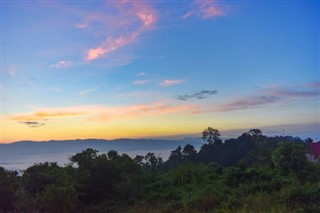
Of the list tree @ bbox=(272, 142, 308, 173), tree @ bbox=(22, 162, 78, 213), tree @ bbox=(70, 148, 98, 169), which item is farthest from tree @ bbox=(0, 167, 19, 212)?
tree @ bbox=(272, 142, 308, 173)

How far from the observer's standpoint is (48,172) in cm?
1233

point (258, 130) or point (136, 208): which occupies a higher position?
point (258, 130)

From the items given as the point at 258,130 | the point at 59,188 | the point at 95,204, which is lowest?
the point at 95,204

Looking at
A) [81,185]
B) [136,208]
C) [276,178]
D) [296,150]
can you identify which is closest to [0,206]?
[81,185]

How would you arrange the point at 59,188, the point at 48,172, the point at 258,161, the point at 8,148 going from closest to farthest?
the point at 59,188, the point at 48,172, the point at 258,161, the point at 8,148

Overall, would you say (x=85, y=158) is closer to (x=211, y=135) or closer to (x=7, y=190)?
(x=7, y=190)

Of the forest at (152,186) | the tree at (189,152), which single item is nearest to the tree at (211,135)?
the tree at (189,152)

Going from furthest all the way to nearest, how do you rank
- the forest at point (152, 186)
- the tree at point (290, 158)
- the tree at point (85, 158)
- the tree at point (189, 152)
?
the tree at point (189, 152), the tree at point (85, 158), the tree at point (290, 158), the forest at point (152, 186)

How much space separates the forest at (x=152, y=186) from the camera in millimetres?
9656

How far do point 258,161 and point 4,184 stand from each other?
11.7m

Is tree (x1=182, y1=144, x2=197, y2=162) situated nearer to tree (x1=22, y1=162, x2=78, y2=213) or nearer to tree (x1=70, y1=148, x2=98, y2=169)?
tree (x1=70, y1=148, x2=98, y2=169)

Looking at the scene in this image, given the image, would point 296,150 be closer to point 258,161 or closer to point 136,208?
point 258,161

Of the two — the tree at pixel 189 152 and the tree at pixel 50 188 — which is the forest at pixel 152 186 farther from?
the tree at pixel 189 152

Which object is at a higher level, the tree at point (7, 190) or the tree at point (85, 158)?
the tree at point (85, 158)
